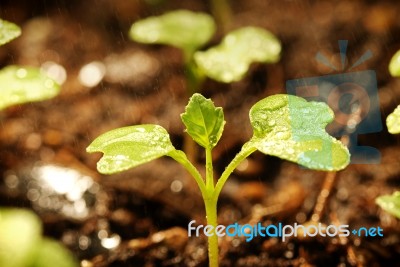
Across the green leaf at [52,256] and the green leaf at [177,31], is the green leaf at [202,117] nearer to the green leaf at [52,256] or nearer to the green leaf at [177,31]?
the green leaf at [52,256]

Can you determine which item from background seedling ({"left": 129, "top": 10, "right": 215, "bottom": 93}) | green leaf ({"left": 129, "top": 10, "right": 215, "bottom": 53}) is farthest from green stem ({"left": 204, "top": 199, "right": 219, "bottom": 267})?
green leaf ({"left": 129, "top": 10, "right": 215, "bottom": 53})

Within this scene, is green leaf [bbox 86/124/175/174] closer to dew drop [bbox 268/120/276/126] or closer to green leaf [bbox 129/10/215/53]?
dew drop [bbox 268/120/276/126]

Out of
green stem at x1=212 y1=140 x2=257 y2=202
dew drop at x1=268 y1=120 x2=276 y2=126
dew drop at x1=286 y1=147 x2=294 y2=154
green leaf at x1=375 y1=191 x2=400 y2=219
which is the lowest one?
green leaf at x1=375 y1=191 x2=400 y2=219

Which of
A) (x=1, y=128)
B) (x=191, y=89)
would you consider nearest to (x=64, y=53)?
(x=1, y=128)

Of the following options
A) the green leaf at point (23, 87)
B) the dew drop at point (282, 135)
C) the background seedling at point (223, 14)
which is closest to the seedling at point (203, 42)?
the background seedling at point (223, 14)

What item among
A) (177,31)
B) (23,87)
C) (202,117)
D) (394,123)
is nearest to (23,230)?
(23,87)

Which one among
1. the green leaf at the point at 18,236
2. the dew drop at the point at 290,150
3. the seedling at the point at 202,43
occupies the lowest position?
the green leaf at the point at 18,236

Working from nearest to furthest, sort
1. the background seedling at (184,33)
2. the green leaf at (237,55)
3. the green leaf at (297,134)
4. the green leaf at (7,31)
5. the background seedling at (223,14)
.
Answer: the green leaf at (297,134)
the green leaf at (7,31)
the green leaf at (237,55)
the background seedling at (184,33)
the background seedling at (223,14)
